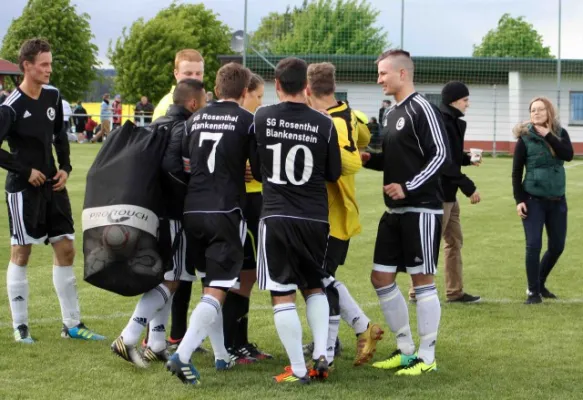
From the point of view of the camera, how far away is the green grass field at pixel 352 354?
5.98m

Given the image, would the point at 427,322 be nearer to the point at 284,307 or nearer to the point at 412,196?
the point at 412,196

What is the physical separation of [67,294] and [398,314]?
8.77 feet

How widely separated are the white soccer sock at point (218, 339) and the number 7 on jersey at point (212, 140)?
101cm

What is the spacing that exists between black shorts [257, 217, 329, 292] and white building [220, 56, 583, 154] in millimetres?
34397

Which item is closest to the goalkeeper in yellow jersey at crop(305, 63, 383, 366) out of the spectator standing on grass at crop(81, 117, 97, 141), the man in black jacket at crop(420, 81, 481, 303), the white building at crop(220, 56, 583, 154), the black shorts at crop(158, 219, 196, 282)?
the black shorts at crop(158, 219, 196, 282)

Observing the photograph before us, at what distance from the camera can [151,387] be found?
19.8 ft

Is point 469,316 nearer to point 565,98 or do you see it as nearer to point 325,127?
point 325,127

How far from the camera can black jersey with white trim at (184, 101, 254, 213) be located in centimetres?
619

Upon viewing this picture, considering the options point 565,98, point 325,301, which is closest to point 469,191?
point 325,301

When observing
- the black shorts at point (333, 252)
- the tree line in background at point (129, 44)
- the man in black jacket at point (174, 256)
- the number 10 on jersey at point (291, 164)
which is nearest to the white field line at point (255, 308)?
the man in black jacket at point (174, 256)

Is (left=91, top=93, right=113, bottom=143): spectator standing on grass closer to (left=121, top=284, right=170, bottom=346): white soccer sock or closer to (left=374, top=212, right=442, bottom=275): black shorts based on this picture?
(left=121, top=284, right=170, bottom=346): white soccer sock

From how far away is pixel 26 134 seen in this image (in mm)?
7312

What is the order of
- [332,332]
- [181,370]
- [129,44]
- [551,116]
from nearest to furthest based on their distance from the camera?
[181,370]
[332,332]
[551,116]
[129,44]

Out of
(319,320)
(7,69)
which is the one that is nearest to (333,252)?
(319,320)
